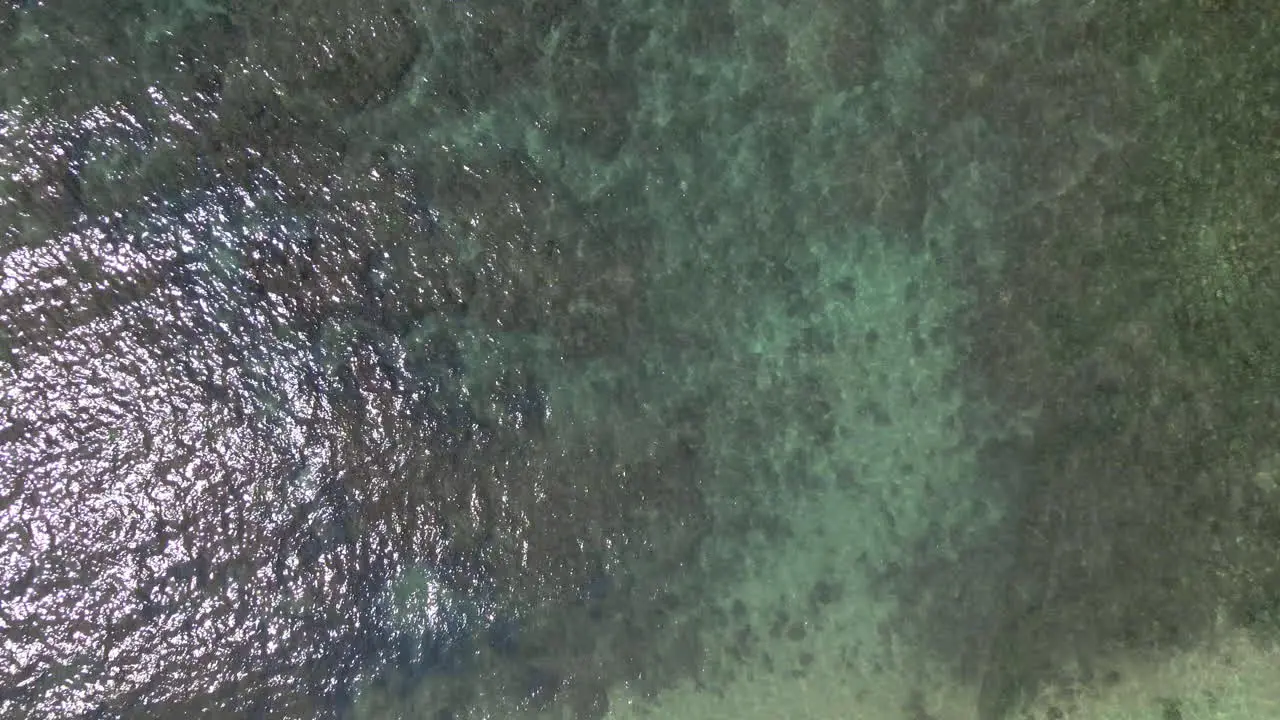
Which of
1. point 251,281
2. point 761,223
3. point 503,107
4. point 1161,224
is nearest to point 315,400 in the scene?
point 251,281

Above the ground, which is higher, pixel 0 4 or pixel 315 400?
pixel 0 4

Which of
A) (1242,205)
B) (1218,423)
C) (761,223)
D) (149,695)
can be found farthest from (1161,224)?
(149,695)

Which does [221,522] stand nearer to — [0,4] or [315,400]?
[315,400]

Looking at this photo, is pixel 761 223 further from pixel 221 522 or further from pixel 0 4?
pixel 0 4

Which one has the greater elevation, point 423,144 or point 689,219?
point 423,144

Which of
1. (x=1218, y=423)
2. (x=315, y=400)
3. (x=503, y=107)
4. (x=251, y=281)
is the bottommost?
(x=1218, y=423)

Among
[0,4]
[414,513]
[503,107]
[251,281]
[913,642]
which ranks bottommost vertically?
[913,642]
